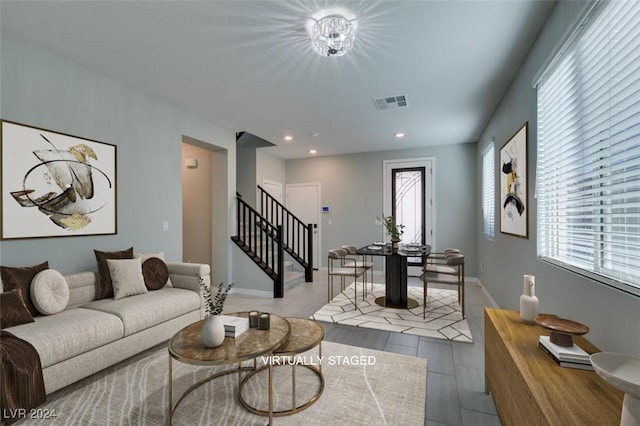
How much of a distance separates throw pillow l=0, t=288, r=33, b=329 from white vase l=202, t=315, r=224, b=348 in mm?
1452

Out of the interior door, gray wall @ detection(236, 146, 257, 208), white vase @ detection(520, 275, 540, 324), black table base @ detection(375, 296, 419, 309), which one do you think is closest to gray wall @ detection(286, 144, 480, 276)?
the interior door

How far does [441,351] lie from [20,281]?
3609 millimetres

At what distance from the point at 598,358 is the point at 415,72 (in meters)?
2.78

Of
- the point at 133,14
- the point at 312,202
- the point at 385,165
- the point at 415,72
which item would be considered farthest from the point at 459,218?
the point at 133,14

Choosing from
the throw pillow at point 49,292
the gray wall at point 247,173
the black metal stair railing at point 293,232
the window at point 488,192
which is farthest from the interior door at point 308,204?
the throw pillow at point 49,292

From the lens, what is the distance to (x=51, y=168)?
2.66 metres

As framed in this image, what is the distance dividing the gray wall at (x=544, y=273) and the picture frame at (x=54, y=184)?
13.5ft

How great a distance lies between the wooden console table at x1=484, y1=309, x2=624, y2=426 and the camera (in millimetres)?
979

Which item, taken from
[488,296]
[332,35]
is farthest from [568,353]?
[488,296]

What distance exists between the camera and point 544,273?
222 cm

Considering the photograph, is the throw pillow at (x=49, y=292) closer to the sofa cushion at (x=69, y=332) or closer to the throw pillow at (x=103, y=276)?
the sofa cushion at (x=69, y=332)

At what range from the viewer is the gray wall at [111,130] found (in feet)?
8.09

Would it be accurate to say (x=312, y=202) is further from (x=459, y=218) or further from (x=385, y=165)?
(x=459, y=218)

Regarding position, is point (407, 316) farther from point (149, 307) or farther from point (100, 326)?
point (100, 326)
